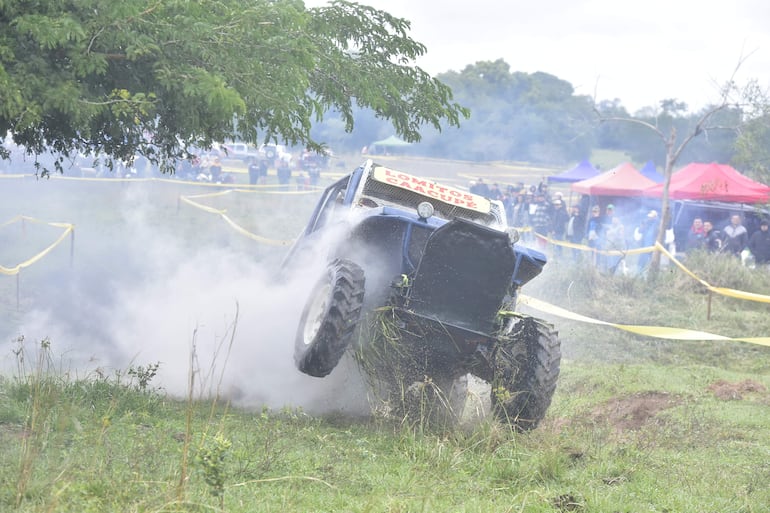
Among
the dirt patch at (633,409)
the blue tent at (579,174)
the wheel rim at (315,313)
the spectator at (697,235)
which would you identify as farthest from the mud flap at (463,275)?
the blue tent at (579,174)

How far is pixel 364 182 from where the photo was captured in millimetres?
9414

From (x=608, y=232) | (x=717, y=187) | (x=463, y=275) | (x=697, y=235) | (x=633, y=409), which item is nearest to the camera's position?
(x=463, y=275)

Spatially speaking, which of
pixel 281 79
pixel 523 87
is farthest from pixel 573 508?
pixel 523 87

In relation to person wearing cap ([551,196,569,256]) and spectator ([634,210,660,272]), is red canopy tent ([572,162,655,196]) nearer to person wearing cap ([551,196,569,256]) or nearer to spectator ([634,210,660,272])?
person wearing cap ([551,196,569,256])

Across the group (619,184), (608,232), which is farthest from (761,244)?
(619,184)

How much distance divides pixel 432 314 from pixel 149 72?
2.96m

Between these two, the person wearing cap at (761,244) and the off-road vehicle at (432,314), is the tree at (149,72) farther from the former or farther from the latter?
the person wearing cap at (761,244)

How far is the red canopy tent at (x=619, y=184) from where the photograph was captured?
89.2 ft

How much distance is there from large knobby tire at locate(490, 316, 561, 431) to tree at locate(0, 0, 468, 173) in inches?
102

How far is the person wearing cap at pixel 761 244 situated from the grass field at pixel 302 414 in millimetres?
4342

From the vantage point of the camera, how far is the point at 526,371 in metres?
7.78

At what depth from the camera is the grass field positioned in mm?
5316

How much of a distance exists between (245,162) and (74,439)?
121 ft

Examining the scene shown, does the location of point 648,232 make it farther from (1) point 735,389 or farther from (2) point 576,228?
(1) point 735,389
